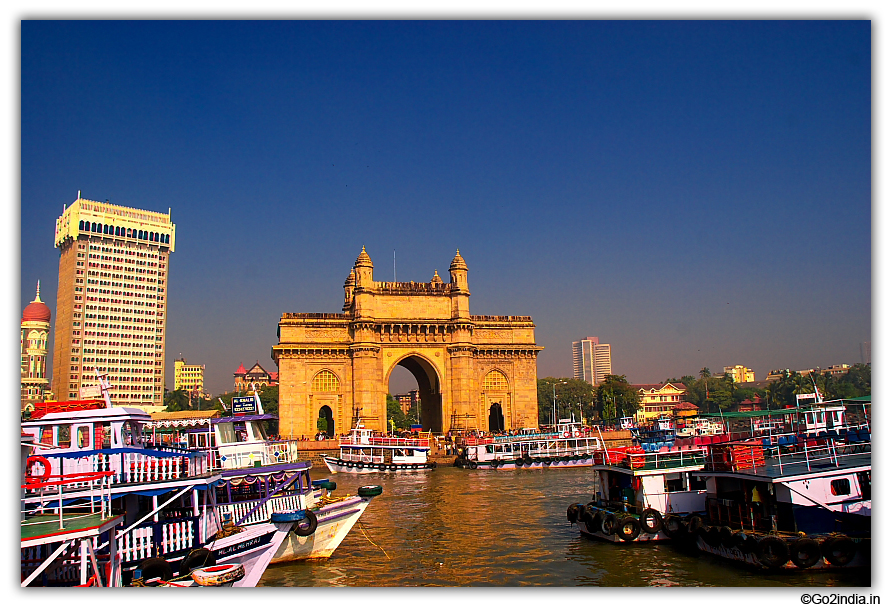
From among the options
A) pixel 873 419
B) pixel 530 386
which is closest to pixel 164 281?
pixel 530 386

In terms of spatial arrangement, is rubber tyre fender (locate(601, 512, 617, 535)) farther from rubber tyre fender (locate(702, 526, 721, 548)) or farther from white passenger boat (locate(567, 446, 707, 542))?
rubber tyre fender (locate(702, 526, 721, 548))

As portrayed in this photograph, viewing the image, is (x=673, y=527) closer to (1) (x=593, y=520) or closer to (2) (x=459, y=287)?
(1) (x=593, y=520)

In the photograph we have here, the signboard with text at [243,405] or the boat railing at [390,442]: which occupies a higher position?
the signboard with text at [243,405]

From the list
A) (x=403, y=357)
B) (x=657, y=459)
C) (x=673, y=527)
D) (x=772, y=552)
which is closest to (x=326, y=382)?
(x=403, y=357)

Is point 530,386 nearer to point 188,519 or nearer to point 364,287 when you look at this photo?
point 364,287

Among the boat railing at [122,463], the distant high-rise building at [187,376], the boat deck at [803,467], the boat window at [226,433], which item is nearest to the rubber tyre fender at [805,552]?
the boat deck at [803,467]

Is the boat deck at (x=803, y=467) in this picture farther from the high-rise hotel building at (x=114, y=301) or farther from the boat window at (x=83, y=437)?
the high-rise hotel building at (x=114, y=301)
